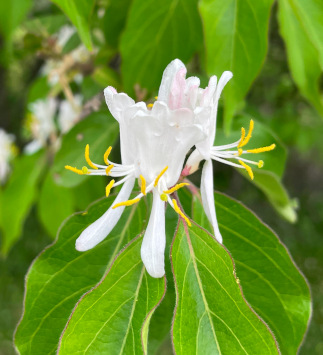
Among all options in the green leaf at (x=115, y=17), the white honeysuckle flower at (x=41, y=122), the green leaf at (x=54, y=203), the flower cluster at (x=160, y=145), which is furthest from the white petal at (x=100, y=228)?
the white honeysuckle flower at (x=41, y=122)

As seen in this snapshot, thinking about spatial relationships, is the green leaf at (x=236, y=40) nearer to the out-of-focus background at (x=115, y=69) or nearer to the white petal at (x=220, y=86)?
the out-of-focus background at (x=115, y=69)

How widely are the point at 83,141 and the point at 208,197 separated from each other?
15.6 inches

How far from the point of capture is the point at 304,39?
Result: 78 cm

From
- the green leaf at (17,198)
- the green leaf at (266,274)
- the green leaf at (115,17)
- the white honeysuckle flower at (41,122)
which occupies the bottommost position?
the green leaf at (266,274)

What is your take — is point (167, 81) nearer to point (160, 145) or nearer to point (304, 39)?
point (160, 145)

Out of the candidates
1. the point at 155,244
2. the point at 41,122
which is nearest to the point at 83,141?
the point at 155,244

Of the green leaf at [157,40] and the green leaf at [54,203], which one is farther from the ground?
the green leaf at [157,40]

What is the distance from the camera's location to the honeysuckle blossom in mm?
486

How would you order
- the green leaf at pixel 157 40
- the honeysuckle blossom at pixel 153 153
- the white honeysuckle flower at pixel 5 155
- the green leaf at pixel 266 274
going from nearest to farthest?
1. the honeysuckle blossom at pixel 153 153
2. the green leaf at pixel 266 274
3. the green leaf at pixel 157 40
4. the white honeysuckle flower at pixel 5 155

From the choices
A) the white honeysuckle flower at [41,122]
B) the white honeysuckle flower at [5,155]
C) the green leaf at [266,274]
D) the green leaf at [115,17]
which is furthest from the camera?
the white honeysuckle flower at [5,155]

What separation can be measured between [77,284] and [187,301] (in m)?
0.14

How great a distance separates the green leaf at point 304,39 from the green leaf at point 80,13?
0.95 feet

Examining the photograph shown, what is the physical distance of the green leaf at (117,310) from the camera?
0.49 meters

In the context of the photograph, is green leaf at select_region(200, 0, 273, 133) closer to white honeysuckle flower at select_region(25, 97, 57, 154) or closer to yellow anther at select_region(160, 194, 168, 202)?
yellow anther at select_region(160, 194, 168, 202)
